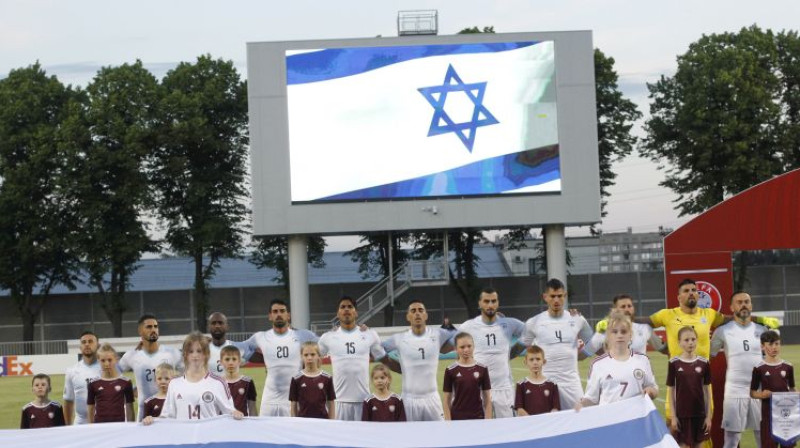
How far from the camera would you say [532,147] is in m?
40.1

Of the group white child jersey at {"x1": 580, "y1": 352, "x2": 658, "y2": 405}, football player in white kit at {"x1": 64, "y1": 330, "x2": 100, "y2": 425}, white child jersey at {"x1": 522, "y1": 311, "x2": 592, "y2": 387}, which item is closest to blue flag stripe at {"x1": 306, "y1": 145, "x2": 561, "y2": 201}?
white child jersey at {"x1": 522, "y1": 311, "x2": 592, "y2": 387}

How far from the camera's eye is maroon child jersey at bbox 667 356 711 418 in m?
12.3

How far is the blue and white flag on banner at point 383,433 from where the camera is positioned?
1012 cm

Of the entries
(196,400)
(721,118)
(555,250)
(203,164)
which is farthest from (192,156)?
(196,400)

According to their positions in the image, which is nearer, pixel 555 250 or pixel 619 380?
pixel 619 380

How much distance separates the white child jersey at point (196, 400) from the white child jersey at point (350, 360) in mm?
3373

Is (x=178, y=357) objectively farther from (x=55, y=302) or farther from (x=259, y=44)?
(x=55, y=302)

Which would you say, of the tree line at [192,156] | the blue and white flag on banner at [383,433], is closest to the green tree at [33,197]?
the tree line at [192,156]

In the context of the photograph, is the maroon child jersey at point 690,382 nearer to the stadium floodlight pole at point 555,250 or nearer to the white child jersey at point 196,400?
the white child jersey at point 196,400

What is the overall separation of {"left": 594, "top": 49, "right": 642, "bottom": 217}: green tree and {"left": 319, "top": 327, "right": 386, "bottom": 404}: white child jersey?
3834cm

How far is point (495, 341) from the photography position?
13.4m

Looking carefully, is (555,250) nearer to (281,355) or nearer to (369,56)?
(369,56)

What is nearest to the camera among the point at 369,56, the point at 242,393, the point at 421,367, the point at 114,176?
the point at 242,393

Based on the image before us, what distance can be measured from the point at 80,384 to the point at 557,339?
16.4ft
